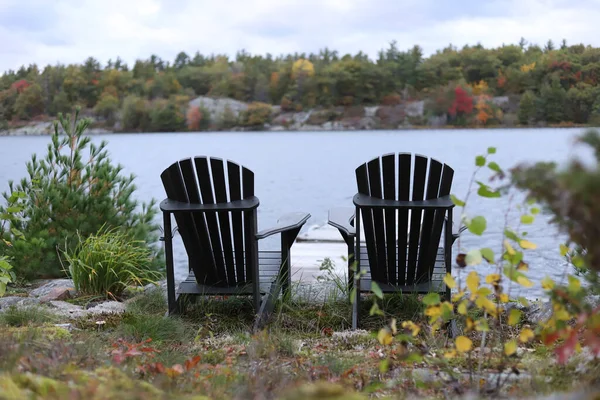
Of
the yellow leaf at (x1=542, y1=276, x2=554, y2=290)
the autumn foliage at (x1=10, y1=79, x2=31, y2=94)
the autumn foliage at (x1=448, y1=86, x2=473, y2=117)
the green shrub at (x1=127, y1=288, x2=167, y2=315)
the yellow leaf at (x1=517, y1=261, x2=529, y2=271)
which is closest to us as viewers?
the yellow leaf at (x1=542, y1=276, x2=554, y2=290)

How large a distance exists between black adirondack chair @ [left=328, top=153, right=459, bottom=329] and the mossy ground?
170mm

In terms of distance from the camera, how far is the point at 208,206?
10.4 ft

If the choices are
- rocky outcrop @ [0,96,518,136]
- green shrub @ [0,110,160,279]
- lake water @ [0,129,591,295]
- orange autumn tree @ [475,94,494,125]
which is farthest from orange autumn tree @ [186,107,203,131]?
green shrub @ [0,110,160,279]

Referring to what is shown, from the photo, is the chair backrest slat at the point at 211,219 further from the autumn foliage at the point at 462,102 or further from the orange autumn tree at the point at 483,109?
the autumn foliage at the point at 462,102

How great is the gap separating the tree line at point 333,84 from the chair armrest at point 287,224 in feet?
40.5

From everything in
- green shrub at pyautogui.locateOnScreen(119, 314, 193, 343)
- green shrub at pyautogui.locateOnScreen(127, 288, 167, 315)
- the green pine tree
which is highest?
the green pine tree

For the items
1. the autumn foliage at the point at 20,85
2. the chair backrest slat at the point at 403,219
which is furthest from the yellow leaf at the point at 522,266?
the autumn foliage at the point at 20,85

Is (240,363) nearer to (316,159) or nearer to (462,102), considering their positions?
(462,102)

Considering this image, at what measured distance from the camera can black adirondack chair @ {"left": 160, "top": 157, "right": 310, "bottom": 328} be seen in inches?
125

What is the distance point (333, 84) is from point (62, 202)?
22669 millimetres

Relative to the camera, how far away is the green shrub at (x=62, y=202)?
4.34 m

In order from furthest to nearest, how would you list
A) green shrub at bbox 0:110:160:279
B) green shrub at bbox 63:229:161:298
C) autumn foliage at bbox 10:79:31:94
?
autumn foliage at bbox 10:79:31:94, green shrub at bbox 0:110:160:279, green shrub at bbox 63:229:161:298

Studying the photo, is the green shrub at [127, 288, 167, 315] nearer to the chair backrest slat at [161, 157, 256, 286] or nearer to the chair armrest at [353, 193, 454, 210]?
the chair backrest slat at [161, 157, 256, 286]

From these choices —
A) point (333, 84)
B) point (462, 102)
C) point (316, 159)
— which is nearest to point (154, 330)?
point (462, 102)
